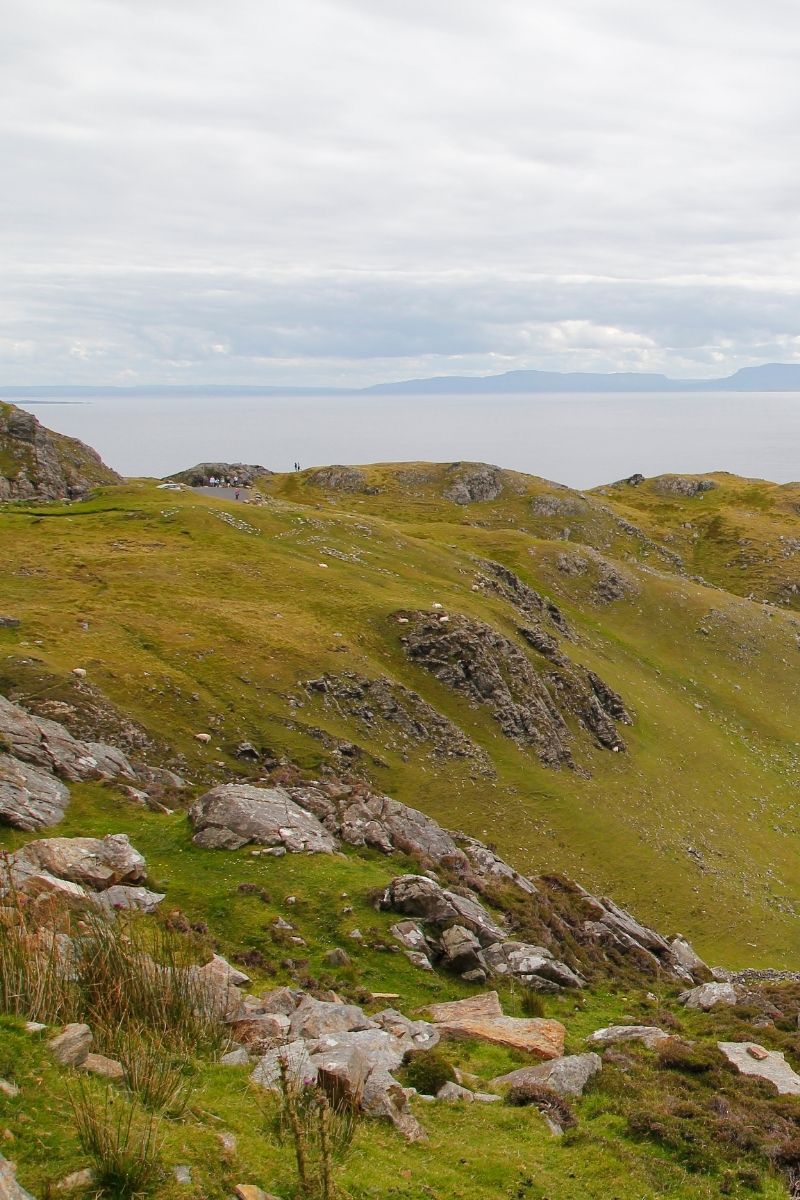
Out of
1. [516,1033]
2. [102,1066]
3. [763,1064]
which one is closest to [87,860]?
[102,1066]

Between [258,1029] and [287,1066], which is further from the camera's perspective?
[258,1029]

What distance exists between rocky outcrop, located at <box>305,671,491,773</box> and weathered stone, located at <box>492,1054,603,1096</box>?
98.6 feet

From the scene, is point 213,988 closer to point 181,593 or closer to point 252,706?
point 252,706

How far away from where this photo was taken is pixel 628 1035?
24.9 m

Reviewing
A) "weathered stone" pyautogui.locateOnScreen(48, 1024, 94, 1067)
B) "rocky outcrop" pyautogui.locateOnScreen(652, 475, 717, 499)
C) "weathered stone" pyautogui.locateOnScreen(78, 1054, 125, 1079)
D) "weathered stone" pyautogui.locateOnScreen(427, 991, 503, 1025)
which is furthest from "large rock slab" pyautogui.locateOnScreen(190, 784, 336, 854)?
"rocky outcrop" pyautogui.locateOnScreen(652, 475, 717, 499)

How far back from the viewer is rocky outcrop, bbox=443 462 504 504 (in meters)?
130

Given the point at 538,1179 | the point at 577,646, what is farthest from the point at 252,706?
the point at 577,646

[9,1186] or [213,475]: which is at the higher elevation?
[213,475]

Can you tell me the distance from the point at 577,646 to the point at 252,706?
138 ft

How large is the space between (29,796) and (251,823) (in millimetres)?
8071

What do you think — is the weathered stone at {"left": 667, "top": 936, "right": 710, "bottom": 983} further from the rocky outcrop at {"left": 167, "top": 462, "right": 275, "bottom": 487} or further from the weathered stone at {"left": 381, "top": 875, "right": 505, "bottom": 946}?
the rocky outcrop at {"left": 167, "top": 462, "right": 275, "bottom": 487}

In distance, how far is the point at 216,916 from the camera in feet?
87.9

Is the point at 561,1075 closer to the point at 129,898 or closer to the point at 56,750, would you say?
Answer: the point at 129,898

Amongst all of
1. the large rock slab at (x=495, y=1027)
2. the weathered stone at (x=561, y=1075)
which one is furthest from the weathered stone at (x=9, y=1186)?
the large rock slab at (x=495, y=1027)
